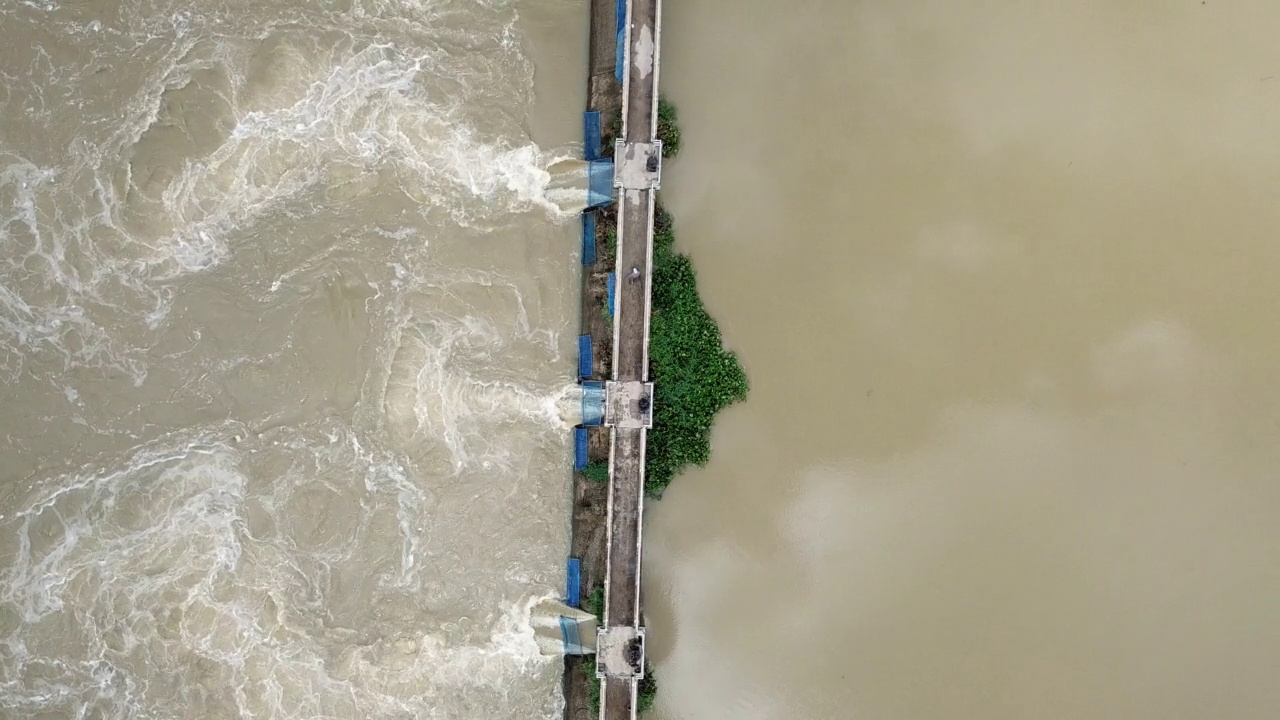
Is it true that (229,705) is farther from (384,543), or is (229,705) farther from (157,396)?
(157,396)

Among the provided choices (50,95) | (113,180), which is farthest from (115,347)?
(50,95)

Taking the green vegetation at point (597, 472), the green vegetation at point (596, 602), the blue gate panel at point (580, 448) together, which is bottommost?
the green vegetation at point (596, 602)

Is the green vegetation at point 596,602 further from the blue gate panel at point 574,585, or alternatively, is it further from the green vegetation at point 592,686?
the green vegetation at point 592,686

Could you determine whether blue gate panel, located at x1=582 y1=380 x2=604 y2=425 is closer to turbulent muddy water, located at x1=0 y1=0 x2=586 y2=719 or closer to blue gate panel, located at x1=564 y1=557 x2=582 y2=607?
turbulent muddy water, located at x1=0 y1=0 x2=586 y2=719

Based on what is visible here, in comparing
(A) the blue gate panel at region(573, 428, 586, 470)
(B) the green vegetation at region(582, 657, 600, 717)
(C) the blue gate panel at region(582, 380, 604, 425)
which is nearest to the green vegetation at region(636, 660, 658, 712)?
(B) the green vegetation at region(582, 657, 600, 717)

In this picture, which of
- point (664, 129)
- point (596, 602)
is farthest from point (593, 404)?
point (664, 129)

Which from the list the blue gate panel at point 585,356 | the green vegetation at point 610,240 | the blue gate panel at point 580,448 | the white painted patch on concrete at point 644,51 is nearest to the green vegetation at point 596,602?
the blue gate panel at point 580,448

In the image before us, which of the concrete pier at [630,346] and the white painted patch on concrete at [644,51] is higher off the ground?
the white painted patch on concrete at [644,51]
